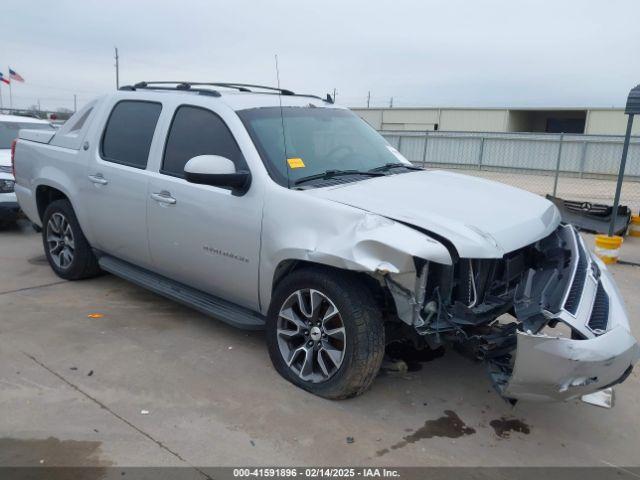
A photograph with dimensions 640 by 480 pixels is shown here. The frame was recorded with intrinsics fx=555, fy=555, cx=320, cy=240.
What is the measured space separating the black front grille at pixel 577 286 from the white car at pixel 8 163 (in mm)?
7422

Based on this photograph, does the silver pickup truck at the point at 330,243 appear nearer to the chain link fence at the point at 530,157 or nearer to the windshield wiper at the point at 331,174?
the windshield wiper at the point at 331,174

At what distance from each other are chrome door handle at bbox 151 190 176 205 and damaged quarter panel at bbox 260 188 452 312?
0.95 m

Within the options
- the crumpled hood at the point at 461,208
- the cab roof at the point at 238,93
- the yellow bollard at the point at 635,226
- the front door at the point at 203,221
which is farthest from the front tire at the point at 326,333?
the yellow bollard at the point at 635,226

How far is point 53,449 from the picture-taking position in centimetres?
292

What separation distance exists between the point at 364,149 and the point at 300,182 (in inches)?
39.6

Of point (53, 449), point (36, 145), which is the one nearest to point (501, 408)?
point (53, 449)

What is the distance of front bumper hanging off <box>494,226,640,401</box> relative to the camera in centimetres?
268

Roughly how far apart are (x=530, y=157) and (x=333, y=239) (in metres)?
20.3

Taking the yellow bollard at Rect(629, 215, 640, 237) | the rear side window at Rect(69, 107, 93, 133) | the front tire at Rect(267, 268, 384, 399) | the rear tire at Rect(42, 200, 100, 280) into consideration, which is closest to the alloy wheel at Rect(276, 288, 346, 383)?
the front tire at Rect(267, 268, 384, 399)

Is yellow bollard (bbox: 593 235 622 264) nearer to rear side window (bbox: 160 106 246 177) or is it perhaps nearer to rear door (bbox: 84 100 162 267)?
rear side window (bbox: 160 106 246 177)

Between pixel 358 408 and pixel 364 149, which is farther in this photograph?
pixel 364 149

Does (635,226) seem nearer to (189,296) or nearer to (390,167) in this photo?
(390,167)

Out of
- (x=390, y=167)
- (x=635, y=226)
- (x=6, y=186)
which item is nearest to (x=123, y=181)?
(x=390, y=167)

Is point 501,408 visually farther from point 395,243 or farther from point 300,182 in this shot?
point 300,182
